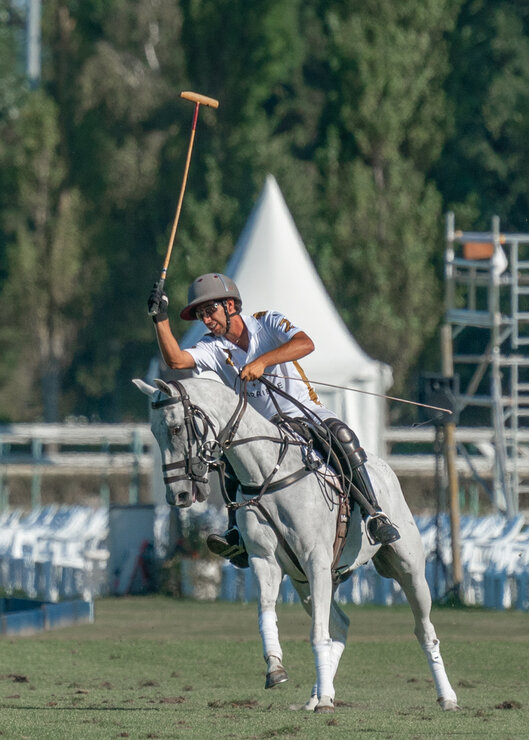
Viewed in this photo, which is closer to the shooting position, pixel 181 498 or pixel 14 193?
pixel 181 498

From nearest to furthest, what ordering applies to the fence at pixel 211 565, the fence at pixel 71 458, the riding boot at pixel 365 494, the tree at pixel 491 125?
1. the riding boot at pixel 365 494
2. the fence at pixel 211 565
3. the fence at pixel 71 458
4. the tree at pixel 491 125

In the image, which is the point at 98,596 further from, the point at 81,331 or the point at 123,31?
the point at 123,31

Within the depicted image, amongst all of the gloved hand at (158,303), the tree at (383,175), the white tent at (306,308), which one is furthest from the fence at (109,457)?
the gloved hand at (158,303)

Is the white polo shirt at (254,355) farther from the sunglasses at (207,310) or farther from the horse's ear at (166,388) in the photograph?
the horse's ear at (166,388)

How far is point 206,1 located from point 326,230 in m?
6.88

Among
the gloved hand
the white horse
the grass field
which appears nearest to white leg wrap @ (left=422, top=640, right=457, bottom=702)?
the grass field

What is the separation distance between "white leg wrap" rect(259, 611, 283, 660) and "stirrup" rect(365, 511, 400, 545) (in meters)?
0.87

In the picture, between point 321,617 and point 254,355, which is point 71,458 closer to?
point 254,355

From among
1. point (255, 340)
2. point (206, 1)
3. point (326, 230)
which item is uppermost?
point (206, 1)

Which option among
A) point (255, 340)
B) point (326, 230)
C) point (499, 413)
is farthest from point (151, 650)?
point (326, 230)

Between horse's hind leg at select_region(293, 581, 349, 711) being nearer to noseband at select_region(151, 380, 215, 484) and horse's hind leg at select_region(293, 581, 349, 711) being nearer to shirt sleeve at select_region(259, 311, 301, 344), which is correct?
noseband at select_region(151, 380, 215, 484)

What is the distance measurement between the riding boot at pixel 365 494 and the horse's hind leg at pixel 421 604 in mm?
328

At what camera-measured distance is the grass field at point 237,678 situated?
312 inches

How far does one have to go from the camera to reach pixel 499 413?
20.3 meters
